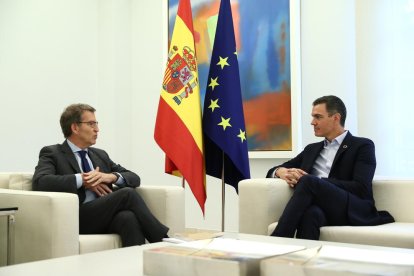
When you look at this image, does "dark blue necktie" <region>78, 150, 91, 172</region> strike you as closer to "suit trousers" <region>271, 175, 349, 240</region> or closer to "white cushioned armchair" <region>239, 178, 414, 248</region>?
"white cushioned armchair" <region>239, 178, 414, 248</region>

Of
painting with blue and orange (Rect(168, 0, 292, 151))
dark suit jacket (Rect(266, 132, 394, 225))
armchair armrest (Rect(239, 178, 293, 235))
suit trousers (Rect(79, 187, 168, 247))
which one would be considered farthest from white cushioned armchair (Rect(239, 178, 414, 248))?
painting with blue and orange (Rect(168, 0, 292, 151))

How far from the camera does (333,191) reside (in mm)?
3305

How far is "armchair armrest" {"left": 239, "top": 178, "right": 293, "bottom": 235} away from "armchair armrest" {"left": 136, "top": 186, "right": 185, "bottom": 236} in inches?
15.4

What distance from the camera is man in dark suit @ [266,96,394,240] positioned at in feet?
10.5

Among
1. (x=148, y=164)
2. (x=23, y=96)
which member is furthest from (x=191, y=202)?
(x=23, y=96)

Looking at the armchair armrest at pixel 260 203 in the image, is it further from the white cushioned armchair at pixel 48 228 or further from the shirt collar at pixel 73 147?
the shirt collar at pixel 73 147

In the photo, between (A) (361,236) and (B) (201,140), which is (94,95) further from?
(A) (361,236)

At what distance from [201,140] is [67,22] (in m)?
2.61

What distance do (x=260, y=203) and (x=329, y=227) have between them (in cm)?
44

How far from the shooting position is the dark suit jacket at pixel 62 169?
322cm

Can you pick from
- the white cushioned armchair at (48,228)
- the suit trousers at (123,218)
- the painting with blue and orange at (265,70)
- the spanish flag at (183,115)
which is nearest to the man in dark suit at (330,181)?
the spanish flag at (183,115)

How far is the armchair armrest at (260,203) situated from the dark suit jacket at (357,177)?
0.37 meters

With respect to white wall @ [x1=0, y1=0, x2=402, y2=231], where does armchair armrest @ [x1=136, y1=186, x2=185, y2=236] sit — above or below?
below

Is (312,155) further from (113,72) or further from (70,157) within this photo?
(113,72)
